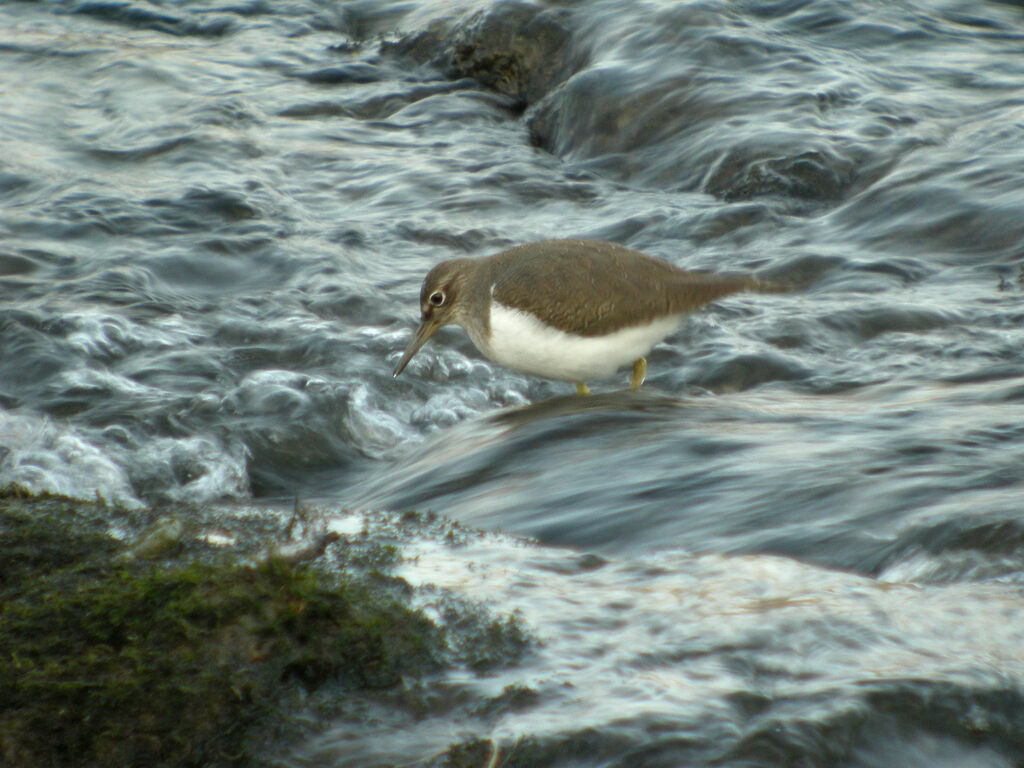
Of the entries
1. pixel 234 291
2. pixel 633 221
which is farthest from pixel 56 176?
pixel 633 221

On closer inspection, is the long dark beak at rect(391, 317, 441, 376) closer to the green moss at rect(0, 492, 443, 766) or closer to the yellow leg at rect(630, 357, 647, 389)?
the yellow leg at rect(630, 357, 647, 389)

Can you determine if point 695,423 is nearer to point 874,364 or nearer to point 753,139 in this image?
point 874,364

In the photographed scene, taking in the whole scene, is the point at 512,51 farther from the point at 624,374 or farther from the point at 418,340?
the point at 418,340

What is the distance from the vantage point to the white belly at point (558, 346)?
5.36m

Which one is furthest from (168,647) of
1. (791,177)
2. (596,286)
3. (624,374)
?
(791,177)

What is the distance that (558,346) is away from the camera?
17.6 feet

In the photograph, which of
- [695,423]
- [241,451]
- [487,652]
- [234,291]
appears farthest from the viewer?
[234,291]

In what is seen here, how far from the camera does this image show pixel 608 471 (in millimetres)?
4395

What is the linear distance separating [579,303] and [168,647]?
324 cm

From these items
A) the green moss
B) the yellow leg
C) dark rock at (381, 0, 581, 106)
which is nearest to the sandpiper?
the yellow leg

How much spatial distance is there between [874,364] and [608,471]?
238 centimetres

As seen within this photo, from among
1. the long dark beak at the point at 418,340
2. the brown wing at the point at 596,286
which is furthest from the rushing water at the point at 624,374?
the brown wing at the point at 596,286

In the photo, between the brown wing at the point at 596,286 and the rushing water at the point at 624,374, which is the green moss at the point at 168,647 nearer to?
the rushing water at the point at 624,374

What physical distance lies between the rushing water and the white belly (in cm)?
20
